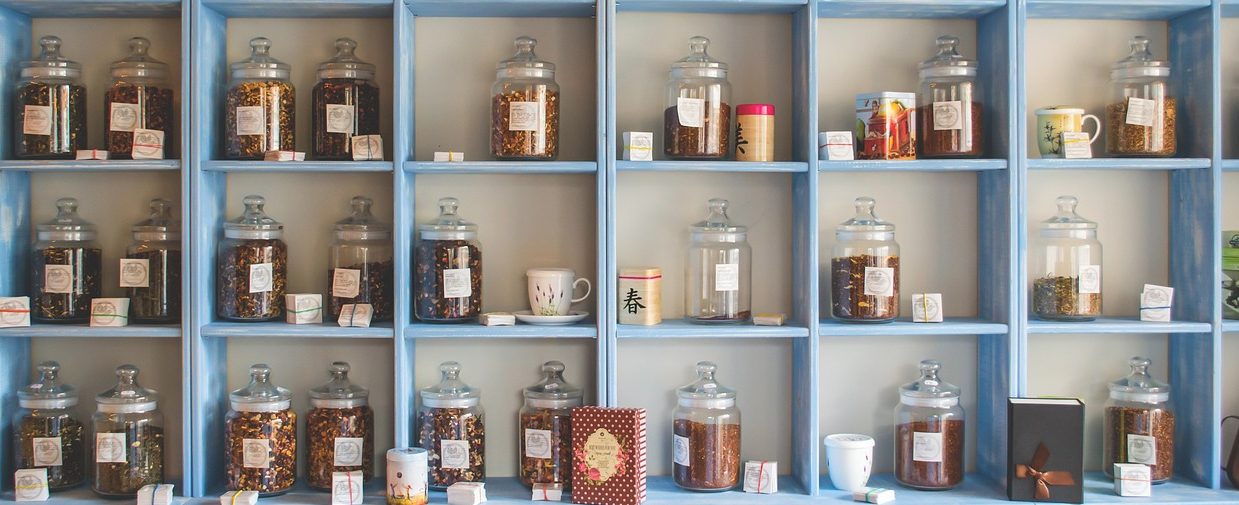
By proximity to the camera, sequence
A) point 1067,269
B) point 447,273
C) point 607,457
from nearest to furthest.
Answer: point 607,457 < point 447,273 < point 1067,269

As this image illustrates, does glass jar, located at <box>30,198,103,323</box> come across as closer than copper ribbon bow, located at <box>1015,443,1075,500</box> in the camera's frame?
No

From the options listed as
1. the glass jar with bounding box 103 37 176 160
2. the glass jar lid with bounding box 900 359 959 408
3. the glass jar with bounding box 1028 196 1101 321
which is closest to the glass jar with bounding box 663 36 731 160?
the glass jar lid with bounding box 900 359 959 408

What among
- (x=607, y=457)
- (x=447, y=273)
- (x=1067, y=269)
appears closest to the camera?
(x=607, y=457)

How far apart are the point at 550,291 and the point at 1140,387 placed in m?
1.58

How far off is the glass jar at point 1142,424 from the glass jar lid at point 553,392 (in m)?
1.43

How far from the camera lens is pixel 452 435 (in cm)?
268

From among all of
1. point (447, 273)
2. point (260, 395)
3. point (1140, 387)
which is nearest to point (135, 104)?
point (260, 395)

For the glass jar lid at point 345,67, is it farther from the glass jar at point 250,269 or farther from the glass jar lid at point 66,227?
the glass jar lid at point 66,227

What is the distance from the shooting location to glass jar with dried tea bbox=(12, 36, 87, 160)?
106 inches

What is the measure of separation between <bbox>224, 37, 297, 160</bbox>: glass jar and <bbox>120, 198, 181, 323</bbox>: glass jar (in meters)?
0.30

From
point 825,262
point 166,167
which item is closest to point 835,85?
point 825,262

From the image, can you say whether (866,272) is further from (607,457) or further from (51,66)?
(51,66)

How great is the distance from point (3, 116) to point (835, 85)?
2.24m

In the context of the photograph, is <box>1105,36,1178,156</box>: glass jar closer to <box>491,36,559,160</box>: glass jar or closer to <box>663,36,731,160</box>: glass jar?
<box>663,36,731,160</box>: glass jar
